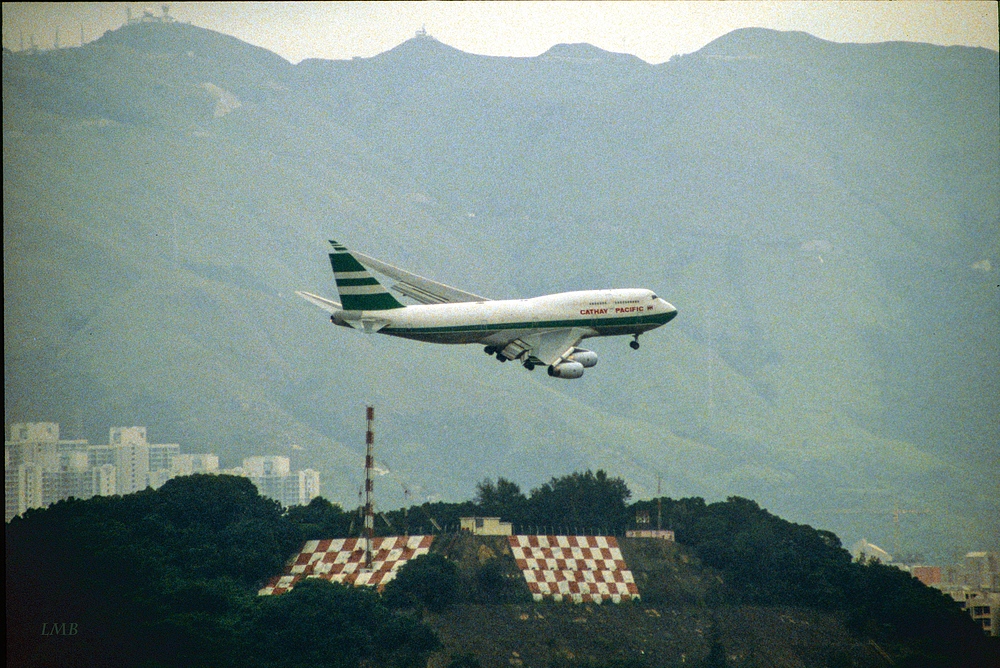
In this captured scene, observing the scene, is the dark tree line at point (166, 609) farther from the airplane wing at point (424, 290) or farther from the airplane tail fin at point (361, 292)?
the airplane tail fin at point (361, 292)

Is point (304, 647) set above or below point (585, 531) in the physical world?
below

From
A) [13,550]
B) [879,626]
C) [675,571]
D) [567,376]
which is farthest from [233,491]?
[567,376]

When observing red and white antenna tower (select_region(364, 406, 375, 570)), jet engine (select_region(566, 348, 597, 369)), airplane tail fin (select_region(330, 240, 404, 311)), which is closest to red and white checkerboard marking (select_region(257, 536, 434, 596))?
red and white antenna tower (select_region(364, 406, 375, 570))

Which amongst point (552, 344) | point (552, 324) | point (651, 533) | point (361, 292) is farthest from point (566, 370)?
point (651, 533)

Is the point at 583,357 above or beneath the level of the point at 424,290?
beneath

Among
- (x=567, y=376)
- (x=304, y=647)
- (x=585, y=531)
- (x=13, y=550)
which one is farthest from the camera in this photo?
(x=585, y=531)

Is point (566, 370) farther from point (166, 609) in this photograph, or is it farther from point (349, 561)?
point (349, 561)

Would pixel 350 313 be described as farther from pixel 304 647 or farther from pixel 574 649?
pixel 574 649

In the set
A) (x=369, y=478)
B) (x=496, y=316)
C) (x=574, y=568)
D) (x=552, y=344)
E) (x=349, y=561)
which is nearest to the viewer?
(x=496, y=316)
